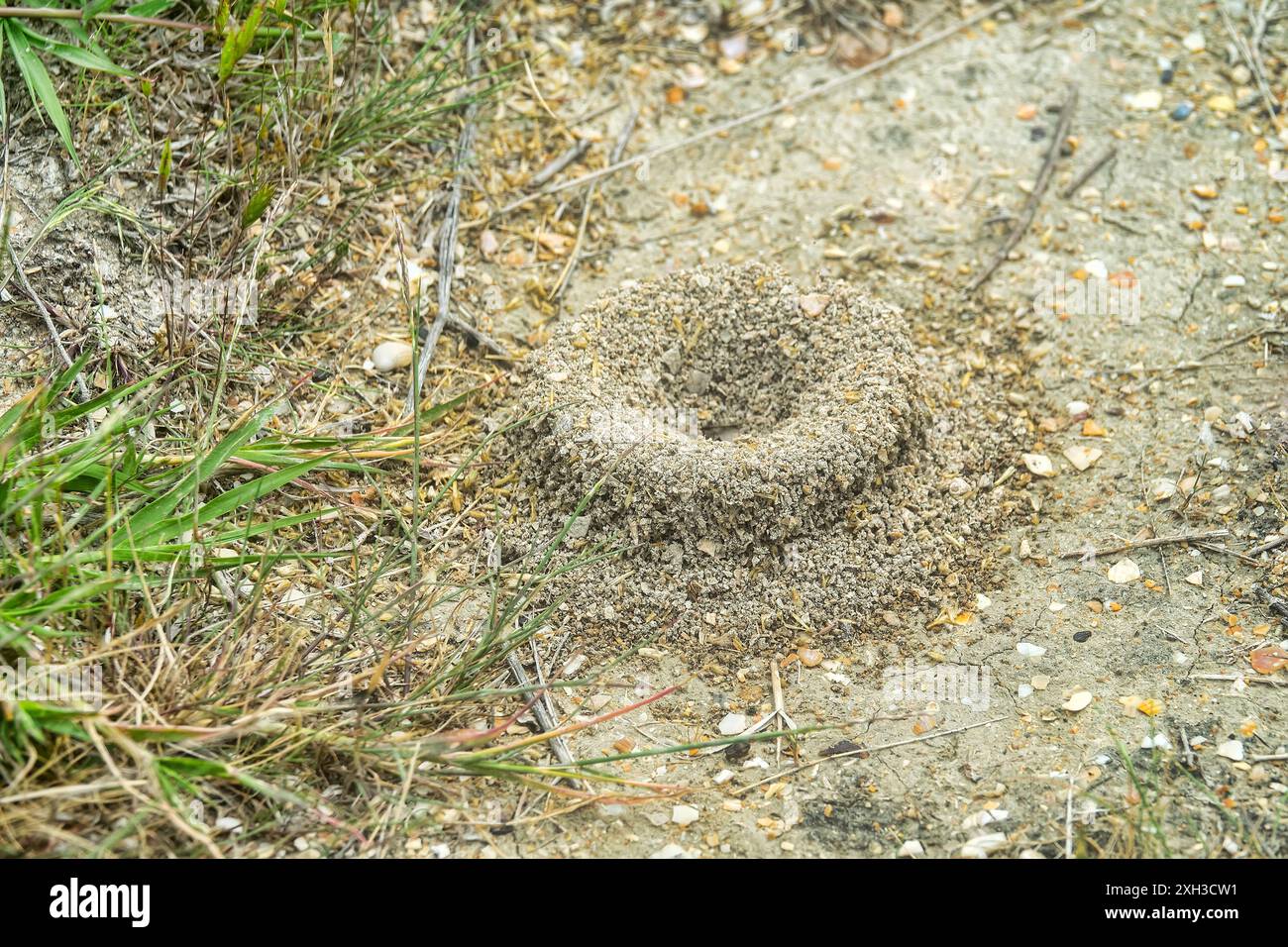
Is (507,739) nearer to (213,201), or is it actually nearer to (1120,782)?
(1120,782)

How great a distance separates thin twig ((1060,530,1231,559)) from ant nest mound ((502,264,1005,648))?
0.22 m

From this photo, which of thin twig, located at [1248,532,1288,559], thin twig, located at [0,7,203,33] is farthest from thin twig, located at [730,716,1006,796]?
thin twig, located at [0,7,203,33]

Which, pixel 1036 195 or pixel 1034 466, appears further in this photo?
pixel 1036 195

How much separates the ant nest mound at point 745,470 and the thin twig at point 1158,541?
22 centimetres

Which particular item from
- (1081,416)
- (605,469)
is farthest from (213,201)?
(1081,416)

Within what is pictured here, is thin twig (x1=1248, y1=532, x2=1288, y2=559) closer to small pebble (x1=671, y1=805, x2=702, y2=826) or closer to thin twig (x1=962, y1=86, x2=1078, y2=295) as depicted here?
thin twig (x1=962, y1=86, x2=1078, y2=295)

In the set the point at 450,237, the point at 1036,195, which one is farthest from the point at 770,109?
the point at 450,237

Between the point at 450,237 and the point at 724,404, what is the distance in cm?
87

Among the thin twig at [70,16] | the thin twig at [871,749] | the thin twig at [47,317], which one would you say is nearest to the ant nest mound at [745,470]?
the thin twig at [871,749]

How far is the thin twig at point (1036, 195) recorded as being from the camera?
2.95 m

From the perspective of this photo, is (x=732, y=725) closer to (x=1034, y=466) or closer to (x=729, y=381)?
(x=729, y=381)

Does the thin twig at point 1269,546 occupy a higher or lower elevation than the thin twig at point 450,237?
lower

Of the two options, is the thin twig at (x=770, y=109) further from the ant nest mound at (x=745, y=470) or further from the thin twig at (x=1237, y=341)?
Answer: the thin twig at (x=1237, y=341)

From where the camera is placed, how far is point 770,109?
10.9 feet
